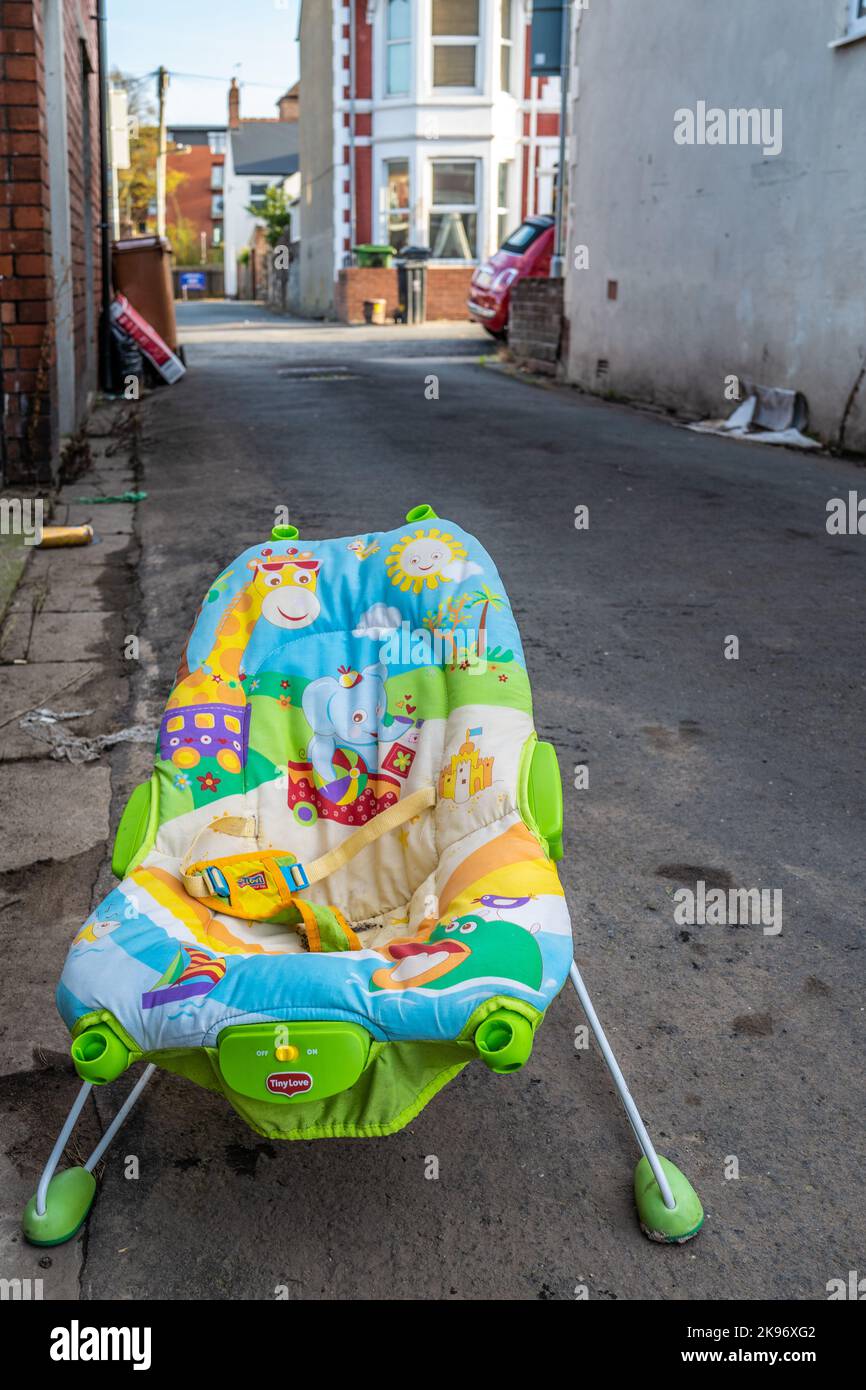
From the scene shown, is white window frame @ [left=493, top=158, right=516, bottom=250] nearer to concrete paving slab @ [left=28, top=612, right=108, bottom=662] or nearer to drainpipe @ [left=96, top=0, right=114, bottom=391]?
drainpipe @ [left=96, top=0, right=114, bottom=391]

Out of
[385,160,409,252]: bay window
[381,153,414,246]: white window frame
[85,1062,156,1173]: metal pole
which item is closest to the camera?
[85,1062,156,1173]: metal pole

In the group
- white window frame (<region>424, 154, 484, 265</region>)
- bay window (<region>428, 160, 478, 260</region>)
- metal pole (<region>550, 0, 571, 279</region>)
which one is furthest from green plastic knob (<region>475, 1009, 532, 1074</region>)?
bay window (<region>428, 160, 478, 260</region>)

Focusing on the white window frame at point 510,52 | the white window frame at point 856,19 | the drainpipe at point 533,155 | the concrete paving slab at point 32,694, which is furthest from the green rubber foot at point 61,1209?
the white window frame at point 510,52

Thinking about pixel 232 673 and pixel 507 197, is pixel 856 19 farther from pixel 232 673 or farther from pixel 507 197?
pixel 507 197

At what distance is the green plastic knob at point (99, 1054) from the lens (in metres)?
2.03

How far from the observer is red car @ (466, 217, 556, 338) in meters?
19.0

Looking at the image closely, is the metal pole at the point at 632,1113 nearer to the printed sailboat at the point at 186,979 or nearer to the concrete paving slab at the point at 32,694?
the printed sailboat at the point at 186,979

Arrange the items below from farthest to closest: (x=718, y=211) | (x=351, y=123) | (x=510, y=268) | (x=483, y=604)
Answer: (x=351, y=123) < (x=510, y=268) < (x=718, y=211) < (x=483, y=604)

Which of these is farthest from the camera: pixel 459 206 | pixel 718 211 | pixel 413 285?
pixel 459 206

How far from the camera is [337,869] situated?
2.83 metres

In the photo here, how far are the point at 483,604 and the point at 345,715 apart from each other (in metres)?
0.42

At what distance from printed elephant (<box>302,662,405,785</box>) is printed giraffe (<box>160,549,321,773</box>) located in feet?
0.52

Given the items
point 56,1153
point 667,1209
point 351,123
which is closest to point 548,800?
point 667,1209

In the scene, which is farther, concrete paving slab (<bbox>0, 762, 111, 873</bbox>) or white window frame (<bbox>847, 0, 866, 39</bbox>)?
white window frame (<bbox>847, 0, 866, 39</bbox>)
